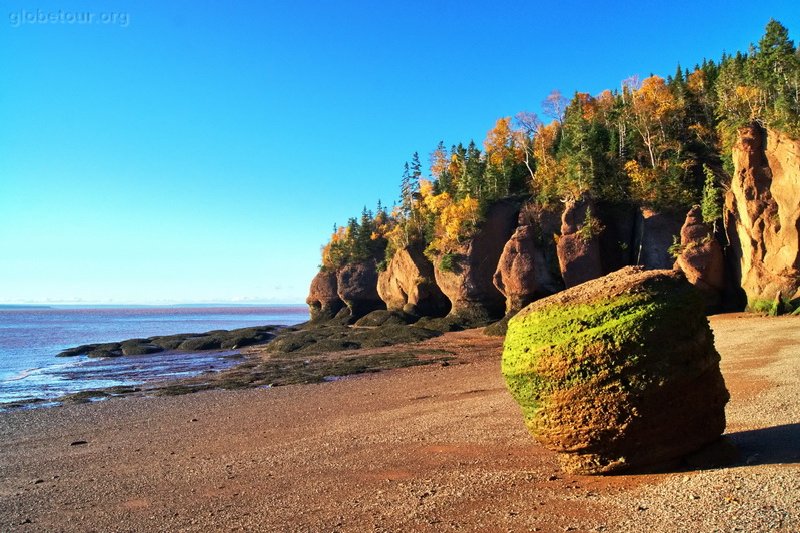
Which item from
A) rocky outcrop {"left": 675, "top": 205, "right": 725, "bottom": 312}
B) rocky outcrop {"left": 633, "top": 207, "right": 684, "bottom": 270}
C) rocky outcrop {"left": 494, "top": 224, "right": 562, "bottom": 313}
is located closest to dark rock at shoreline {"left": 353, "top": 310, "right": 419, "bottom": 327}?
rocky outcrop {"left": 494, "top": 224, "right": 562, "bottom": 313}

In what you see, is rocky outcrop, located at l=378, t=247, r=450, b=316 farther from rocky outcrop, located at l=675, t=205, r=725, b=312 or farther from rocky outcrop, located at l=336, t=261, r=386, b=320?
rocky outcrop, located at l=675, t=205, r=725, b=312

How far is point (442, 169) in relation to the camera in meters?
66.8

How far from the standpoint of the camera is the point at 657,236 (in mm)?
36688

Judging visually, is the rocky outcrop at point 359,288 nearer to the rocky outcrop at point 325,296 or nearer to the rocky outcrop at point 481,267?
the rocky outcrop at point 325,296

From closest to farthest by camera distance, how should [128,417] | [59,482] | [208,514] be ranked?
[208,514] → [59,482] → [128,417]

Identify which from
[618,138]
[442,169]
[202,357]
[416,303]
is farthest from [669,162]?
[202,357]

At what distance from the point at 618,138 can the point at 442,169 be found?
25622 mm

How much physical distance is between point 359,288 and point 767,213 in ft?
144

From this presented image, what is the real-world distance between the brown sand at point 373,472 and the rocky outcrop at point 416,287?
36440 millimetres

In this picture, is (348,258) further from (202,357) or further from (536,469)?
(536,469)

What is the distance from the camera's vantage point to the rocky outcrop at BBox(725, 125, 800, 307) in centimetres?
2764

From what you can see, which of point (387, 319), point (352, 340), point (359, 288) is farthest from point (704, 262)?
point (359, 288)

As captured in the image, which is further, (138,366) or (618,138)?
(618,138)

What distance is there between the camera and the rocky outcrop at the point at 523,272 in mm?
40531
